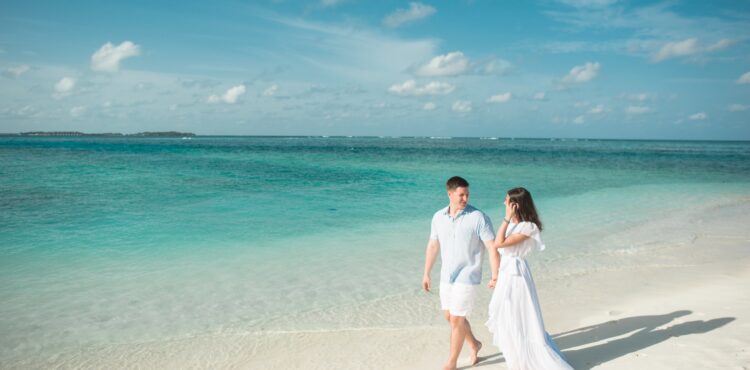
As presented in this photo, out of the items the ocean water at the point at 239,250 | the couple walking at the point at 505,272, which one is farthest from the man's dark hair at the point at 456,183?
the ocean water at the point at 239,250

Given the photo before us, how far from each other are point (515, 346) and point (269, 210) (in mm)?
12411

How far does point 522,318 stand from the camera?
4562 millimetres

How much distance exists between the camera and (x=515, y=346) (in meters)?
4.55

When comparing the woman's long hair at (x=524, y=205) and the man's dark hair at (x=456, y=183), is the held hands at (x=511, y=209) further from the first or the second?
the man's dark hair at (x=456, y=183)

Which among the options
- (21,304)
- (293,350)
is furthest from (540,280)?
(21,304)

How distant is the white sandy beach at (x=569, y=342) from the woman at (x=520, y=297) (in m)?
0.49

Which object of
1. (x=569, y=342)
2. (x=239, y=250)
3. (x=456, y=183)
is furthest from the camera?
(x=239, y=250)

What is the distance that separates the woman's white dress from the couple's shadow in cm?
51

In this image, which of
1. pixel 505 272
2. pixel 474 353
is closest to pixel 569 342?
pixel 474 353

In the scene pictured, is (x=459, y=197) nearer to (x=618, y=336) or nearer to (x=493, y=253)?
(x=493, y=253)

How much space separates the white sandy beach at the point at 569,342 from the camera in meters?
4.95

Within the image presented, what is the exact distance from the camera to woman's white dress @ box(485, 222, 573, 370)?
4488 millimetres

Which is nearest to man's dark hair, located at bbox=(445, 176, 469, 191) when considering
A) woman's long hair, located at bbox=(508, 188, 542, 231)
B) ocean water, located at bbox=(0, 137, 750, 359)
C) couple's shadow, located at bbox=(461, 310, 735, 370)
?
woman's long hair, located at bbox=(508, 188, 542, 231)

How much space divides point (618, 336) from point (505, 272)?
6.89 feet
